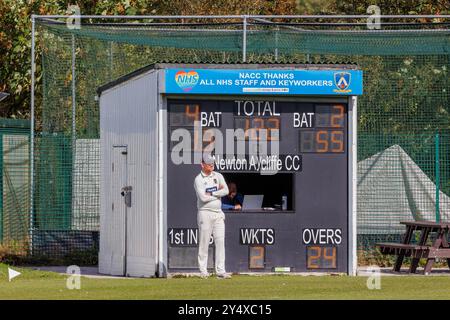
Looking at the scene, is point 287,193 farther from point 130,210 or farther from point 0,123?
point 0,123

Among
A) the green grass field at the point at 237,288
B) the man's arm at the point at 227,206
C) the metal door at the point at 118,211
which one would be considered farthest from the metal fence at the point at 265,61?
the green grass field at the point at 237,288

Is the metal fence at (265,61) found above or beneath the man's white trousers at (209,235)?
above

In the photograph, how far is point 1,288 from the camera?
18.0 m

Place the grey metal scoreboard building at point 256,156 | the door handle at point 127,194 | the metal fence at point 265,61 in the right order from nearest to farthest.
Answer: the grey metal scoreboard building at point 256,156 < the door handle at point 127,194 < the metal fence at point 265,61

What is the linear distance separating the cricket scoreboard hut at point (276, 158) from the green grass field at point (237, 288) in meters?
0.78

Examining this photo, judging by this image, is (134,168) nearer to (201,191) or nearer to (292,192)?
(201,191)

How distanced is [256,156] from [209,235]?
1.56 meters

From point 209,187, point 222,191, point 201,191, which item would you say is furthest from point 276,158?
point 201,191

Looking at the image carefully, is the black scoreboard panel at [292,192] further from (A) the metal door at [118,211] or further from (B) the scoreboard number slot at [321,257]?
(A) the metal door at [118,211]

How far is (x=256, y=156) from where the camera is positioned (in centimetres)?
2064

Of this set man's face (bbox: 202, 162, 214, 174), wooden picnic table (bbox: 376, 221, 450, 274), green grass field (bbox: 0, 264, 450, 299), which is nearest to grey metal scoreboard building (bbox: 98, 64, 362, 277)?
man's face (bbox: 202, 162, 214, 174)

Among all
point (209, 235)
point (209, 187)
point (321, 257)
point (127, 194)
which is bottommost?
point (321, 257)

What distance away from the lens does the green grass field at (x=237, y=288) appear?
1623 centimetres
